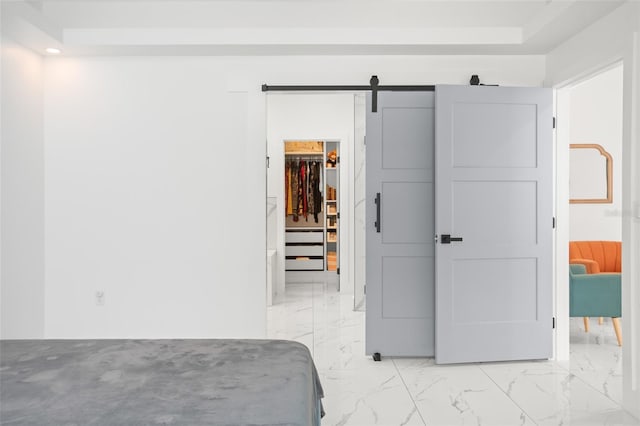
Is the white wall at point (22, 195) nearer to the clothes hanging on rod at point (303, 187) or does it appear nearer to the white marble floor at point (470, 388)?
the white marble floor at point (470, 388)

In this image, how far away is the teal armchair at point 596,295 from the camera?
4.14 metres

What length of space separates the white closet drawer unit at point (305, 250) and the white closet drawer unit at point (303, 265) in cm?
10

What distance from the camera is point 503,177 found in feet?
12.4

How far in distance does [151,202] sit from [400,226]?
201 cm

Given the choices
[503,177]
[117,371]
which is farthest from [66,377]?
[503,177]

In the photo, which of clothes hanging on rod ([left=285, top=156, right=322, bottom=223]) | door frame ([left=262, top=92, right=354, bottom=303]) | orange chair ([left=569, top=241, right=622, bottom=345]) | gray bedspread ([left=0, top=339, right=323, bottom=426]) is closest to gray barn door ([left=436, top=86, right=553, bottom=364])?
orange chair ([left=569, top=241, right=622, bottom=345])

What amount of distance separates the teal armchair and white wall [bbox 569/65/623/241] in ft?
5.31

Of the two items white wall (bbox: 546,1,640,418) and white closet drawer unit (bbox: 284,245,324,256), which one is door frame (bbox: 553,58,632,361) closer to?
white wall (bbox: 546,1,640,418)

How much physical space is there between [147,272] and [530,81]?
11.4 feet

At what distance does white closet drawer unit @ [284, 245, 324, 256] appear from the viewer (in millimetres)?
7680

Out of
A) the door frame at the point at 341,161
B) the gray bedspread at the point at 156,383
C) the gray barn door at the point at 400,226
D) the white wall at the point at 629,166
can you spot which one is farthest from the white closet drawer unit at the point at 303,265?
the gray bedspread at the point at 156,383

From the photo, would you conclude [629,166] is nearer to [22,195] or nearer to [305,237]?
[22,195]

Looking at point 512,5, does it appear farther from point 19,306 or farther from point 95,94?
point 19,306

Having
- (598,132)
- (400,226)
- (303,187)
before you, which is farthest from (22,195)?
(598,132)
